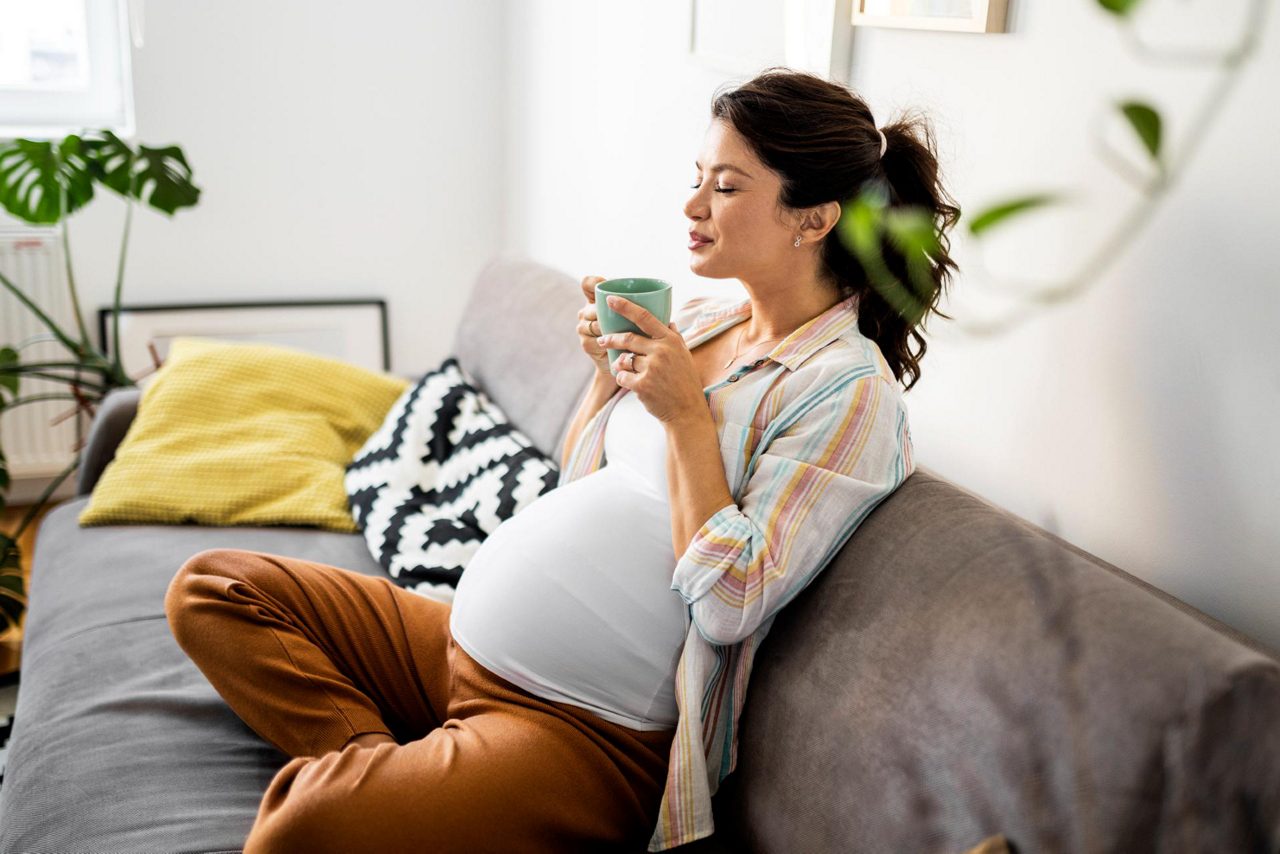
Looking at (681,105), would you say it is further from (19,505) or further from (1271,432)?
(19,505)

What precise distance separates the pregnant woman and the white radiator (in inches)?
73.4

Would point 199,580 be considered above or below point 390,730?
above

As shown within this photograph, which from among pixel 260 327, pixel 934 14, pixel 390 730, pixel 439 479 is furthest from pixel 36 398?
pixel 934 14

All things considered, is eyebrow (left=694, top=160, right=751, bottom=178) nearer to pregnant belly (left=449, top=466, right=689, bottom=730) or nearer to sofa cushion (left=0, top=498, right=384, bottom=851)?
pregnant belly (left=449, top=466, right=689, bottom=730)

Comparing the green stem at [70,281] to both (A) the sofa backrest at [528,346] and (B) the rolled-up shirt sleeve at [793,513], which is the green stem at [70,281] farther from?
(B) the rolled-up shirt sleeve at [793,513]

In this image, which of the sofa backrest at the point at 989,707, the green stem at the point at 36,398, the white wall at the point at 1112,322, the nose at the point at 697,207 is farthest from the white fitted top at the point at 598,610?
the green stem at the point at 36,398

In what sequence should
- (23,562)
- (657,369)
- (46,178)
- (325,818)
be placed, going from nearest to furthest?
(325,818) < (657,369) < (46,178) < (23,562)

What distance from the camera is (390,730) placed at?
4.68ft

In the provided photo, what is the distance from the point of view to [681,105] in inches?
89.4

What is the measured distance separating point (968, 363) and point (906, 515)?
36 centimetres

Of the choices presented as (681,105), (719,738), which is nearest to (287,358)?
(681,105)

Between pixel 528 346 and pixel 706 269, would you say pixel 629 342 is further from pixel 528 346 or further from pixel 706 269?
pixel 528 346

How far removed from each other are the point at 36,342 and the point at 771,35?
2102 mm

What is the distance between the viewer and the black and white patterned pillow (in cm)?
182
